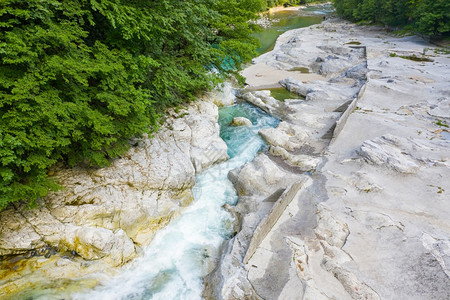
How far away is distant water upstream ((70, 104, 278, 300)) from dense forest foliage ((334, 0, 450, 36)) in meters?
43.9

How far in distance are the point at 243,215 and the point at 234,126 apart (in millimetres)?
9125

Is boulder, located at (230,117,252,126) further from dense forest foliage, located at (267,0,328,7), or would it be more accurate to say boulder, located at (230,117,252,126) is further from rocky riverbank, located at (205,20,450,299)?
dense forest foliage, located at (267,0,328,7)

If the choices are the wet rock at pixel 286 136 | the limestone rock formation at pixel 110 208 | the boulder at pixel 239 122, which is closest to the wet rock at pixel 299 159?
the wet rock at pixel 286 136

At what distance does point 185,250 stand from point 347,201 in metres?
7.54

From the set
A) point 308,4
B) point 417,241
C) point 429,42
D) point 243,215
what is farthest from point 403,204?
point 308,4

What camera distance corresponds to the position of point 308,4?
116m

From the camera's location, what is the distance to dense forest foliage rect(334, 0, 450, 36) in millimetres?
37875

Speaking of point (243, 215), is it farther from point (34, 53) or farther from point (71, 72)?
point (34, 53)

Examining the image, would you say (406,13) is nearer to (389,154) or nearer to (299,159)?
(389,154)

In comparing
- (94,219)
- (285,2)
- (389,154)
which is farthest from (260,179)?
(285,2)

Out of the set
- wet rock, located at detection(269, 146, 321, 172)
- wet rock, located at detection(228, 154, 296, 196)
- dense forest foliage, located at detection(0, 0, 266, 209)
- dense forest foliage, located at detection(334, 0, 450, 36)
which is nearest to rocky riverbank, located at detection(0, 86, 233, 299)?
dense forest foliage, located at detection(0, 0, 266, 209)

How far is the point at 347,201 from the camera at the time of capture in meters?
11.4

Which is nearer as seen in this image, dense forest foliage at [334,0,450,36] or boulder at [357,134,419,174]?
boulder at [357,134,419,174]

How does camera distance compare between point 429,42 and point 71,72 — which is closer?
point 71,72
